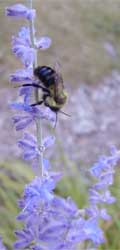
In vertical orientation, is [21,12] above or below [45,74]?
above

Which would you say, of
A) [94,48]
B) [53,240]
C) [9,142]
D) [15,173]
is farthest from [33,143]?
[94,48]

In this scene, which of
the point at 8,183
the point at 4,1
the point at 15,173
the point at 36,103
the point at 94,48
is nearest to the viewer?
the point at 36,103

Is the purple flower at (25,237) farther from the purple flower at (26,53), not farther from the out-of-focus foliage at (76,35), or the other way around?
the out-of-focus foliage at (76,35)

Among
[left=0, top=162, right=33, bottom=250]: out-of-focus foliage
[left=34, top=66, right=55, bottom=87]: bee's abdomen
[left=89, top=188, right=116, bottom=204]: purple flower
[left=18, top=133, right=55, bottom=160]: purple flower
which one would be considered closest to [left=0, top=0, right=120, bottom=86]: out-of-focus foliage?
[left=0, top=162, right=33, bottom=250]: out-of-focus foliage

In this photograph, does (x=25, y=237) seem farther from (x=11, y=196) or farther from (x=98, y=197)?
(x=11, y=196)

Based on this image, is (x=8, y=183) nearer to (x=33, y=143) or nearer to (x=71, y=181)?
(x=71, y=181)

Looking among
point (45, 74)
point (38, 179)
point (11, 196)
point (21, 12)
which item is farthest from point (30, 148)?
point (11, 196)

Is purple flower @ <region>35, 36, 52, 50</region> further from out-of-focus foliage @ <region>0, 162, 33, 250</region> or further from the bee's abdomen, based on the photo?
out-of-focus foliage @ <region>0, 162, 33, 250</region>
